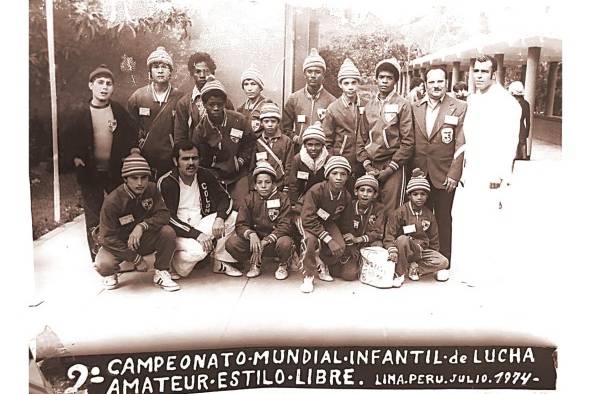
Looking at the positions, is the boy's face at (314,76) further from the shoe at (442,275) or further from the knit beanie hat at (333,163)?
the shoe at (442,275)

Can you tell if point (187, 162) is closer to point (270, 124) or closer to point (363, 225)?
point (270, 124)

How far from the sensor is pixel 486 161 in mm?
1839

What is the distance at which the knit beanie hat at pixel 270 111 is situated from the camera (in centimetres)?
175

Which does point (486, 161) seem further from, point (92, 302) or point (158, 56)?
point (92, 302)

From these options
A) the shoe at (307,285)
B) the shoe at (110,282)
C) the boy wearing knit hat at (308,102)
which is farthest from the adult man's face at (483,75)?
the shoe at (110,282)

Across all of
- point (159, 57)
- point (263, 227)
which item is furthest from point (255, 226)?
point (159, 57)

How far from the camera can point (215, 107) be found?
1727mm

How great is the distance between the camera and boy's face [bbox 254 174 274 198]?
1769mm

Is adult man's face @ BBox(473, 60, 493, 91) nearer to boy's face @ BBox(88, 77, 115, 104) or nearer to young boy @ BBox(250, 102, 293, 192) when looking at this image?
young boy @ BBox(250, 102, 293, 192)

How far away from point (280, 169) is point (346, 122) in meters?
0.25

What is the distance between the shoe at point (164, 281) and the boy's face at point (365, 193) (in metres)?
0.63

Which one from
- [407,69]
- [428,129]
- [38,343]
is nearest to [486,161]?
[428,129]

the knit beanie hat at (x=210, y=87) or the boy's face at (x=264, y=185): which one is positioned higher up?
the knit beanie hat at (x=210, y=87)

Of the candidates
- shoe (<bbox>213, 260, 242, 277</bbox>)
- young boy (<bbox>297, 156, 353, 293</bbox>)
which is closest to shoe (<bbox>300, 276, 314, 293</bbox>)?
young boy (<bbox>297, 156, 353, 293</bbox>)
